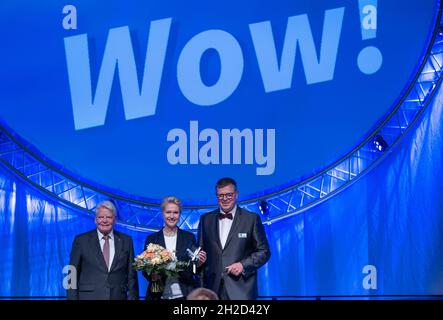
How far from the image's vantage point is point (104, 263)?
245 inches

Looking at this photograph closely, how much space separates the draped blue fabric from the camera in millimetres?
7152

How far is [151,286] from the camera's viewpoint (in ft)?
20.0

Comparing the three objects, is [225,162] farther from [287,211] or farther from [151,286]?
[151,286]

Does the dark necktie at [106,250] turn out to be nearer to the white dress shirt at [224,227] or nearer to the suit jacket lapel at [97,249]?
the suit jacket lapel at [97,249]

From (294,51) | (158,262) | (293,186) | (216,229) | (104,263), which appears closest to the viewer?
(158,262)

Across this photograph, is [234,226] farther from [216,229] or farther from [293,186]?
[293,186]

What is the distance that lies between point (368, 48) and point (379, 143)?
0.80m

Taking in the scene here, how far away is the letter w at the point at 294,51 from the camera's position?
7238 mm

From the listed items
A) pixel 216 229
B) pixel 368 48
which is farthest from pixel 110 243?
pixel 368 48

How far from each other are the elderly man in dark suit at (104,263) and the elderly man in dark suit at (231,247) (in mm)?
561

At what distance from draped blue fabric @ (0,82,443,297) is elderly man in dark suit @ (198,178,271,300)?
896mm
